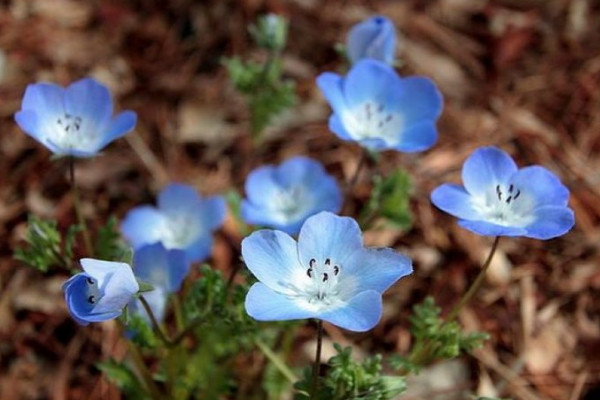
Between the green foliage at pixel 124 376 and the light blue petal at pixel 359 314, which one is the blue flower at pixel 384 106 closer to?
the light blue petal at pixel 359 314

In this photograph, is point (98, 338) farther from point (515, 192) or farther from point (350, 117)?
point (515, 192)

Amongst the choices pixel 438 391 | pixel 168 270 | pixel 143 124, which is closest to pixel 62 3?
pixel 143 124

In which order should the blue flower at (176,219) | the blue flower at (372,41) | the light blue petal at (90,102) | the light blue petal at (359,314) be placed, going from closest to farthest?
the light blue petal at (359,314)
the light blue petal at (90,102)
the blue flower at (372,41)
the blue flower at (176,219)

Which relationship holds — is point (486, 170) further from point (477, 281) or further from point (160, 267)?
point (160, 267)

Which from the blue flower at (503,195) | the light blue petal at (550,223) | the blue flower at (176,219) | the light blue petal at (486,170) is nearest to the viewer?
the light blue petal at (550,223)

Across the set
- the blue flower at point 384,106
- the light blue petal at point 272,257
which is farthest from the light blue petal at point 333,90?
the light blue petal at point 272,257

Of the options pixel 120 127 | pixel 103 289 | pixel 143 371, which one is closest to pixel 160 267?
pixel 143 371

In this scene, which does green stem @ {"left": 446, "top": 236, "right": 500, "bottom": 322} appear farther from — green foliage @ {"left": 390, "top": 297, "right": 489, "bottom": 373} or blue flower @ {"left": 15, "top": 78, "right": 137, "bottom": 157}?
blue flower @ {"left": 15, "top": 78, "right": 137, "bottom": 157}
